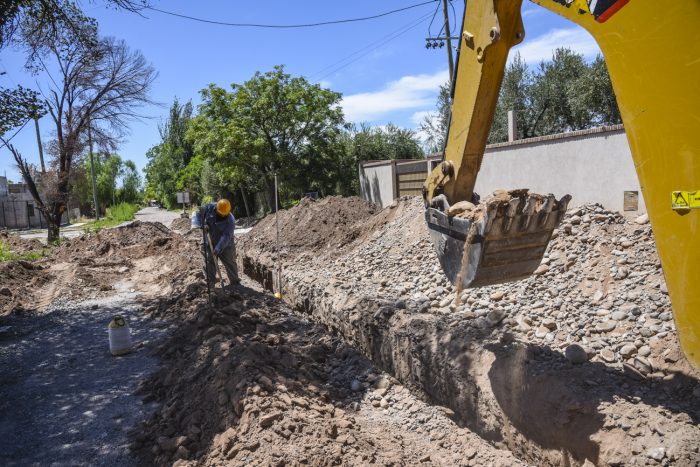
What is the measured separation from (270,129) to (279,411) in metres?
19.4

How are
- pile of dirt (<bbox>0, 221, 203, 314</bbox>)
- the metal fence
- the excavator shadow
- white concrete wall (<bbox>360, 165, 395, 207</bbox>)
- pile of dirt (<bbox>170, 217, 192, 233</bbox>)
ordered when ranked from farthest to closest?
the metal fence
pile of dirt (<bbox>170, 217, 192, 233</bbox>)
white concrete wall (<bbox>360, 165, 395, 207</bbox>)
pile of dirt (<bbox>0, 221, 203, 314</bbox>)
the excavator shadow

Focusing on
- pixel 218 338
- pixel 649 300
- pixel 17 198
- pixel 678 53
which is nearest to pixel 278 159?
pixel 218 338

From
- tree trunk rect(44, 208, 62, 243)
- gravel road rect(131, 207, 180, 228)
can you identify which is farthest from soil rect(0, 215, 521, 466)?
gravel road rect(131, 207, 180, 228)

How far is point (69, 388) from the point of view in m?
5.12

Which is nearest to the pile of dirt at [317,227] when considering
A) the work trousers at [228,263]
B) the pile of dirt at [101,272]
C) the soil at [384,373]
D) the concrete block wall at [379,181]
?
the pile of dirt at [101,272]

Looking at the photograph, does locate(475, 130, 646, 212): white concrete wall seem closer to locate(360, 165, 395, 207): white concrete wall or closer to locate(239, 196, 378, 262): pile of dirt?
locate(239, 196, 378, 262): pile of dirt

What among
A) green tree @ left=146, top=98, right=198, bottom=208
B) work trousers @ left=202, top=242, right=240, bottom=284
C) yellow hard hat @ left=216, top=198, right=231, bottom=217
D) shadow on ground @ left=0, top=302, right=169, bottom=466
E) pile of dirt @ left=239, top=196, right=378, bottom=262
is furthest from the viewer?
green tree @ left=146, top=98, right=198, bottom=208

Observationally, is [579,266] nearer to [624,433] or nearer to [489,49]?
[624,433]

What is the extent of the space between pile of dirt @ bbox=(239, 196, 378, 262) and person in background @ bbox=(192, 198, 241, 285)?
285cm

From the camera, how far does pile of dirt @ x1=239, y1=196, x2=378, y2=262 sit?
1219 centimetres

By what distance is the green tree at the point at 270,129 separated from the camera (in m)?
21.5

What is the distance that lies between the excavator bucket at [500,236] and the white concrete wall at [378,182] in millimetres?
12728

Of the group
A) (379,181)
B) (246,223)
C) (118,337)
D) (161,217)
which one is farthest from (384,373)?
(161,217)

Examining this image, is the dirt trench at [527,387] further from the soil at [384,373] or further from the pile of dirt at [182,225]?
the pile of dirt at [182,225]
